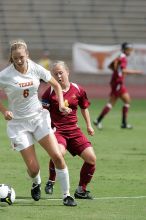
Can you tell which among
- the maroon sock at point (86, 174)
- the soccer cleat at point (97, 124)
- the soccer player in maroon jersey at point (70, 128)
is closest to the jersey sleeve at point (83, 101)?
the soccer player in maroon jersey at point (70, 128)

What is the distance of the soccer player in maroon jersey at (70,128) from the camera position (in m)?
9.71

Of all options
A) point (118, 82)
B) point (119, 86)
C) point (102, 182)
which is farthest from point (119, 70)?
point (102, 182)

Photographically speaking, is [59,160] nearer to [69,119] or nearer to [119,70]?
[69,119]

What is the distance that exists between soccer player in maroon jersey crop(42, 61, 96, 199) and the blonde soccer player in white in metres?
0.65

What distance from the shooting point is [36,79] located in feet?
29.6

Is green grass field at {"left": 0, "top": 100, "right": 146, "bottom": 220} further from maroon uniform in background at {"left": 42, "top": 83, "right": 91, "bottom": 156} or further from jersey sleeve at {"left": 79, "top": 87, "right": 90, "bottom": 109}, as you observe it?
jersey sleeve at {"left": 79, "top": 87, "right": 90, "bottom": 109}

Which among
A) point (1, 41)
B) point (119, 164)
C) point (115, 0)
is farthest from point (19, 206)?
point (115, 0)

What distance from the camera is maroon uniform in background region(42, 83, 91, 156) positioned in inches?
386

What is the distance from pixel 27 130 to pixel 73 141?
97 centimetres

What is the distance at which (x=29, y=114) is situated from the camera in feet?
29.6

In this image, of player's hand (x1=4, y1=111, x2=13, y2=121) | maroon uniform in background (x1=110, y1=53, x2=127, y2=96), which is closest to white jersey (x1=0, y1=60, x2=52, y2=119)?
player's hand (x1=4, y1=111, x2=13, y2=121)

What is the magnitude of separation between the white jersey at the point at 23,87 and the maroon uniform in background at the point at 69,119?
0.80 meters

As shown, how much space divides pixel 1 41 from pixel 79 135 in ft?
87.2

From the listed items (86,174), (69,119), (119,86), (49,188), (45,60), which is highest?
(69,119)
